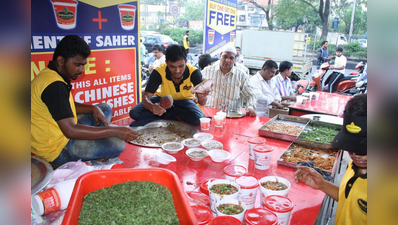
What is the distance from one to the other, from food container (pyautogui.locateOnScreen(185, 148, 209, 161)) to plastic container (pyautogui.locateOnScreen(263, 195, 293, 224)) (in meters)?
0.93

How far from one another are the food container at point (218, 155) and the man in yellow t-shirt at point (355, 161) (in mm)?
942

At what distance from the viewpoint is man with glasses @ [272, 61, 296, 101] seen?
17.4 ft

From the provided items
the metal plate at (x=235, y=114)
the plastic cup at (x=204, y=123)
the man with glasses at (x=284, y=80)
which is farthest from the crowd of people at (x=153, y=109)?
the man with glasses at (x=284, y=80)

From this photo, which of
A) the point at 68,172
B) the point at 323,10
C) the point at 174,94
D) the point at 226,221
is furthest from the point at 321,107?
the point at 323,10

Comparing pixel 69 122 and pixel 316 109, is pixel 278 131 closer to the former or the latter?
pixel 316 109

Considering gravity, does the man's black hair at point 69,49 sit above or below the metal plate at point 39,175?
above

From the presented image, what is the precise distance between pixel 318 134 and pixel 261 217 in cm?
193

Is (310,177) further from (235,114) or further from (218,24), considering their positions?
(218,24)

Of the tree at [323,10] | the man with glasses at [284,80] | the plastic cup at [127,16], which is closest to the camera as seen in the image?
the plastic cup at [127,16]

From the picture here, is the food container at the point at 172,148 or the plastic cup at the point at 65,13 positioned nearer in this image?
the food container at the point at 172,148

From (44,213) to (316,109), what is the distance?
158 inches

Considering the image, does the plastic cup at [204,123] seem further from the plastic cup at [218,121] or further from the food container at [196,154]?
the food container at [196,154]

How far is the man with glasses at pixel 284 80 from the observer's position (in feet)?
17.4

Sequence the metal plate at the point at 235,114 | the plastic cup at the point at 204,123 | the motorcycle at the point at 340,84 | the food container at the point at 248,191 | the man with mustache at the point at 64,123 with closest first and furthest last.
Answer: the food container at the point at 248,191, the man with mustache at the point at 64,123, the plastic cup at the point at 204,123, the metal plate at the point at 235,114, the motorcycle at the point at 340,84
